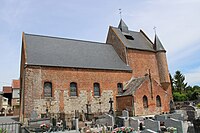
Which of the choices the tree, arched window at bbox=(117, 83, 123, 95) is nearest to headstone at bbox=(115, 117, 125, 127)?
arched window at bbox=(117, 83, 123, 95)

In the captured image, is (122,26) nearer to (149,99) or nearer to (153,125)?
(149,99)

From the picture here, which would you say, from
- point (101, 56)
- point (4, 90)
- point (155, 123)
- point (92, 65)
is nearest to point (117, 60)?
point (101, 56)

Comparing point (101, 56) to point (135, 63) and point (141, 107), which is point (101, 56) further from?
point (141, 107)

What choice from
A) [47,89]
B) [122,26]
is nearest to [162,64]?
[122,26]

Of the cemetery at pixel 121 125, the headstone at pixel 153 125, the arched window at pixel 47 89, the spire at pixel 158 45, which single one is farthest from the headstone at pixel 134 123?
the spire at pixel 158 45

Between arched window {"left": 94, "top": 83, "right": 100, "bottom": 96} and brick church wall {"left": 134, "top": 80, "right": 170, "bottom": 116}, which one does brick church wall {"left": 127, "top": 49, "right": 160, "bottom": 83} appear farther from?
arched window {"left": 94, "top": 83, "right": 100, "bottom": 96}

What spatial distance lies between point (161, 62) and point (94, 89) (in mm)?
12273

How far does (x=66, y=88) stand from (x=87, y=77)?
286cm

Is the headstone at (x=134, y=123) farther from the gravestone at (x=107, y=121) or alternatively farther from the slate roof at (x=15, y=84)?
the slate roof at (x=15, y=84)

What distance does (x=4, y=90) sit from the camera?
152 ft

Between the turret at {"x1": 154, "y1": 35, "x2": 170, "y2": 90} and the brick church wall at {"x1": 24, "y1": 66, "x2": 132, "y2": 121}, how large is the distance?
288 inches

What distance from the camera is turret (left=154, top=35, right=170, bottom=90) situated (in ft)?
92.5

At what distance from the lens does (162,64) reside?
28844mm

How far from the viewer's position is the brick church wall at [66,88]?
18.5 m
